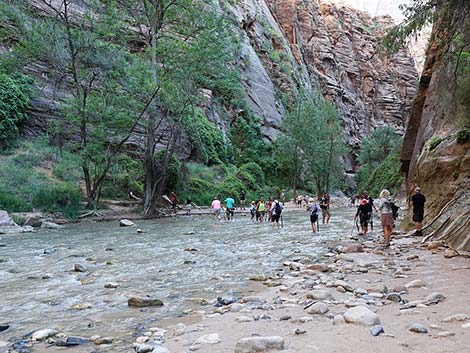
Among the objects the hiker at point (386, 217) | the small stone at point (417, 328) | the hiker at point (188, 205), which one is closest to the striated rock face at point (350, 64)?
the hiker at point (188, 205)

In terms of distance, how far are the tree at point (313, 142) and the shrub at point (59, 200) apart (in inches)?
1178

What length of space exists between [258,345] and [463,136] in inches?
436

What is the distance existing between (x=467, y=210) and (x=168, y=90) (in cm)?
1772

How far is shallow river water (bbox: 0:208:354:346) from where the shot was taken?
5020 mm

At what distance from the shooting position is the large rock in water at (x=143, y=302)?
547 cm

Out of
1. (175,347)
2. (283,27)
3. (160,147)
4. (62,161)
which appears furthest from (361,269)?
(283,27)

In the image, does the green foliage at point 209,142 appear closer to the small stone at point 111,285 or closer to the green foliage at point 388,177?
the green foliage at point 388,177

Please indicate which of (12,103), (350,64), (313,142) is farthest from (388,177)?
(350,64)

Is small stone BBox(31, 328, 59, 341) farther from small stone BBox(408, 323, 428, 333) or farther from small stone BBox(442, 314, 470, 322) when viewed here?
small stone BBox(442, 314, 470, 322)

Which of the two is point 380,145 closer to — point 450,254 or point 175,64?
point 175,64

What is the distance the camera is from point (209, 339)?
3.88 m

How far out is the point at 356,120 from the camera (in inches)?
3214

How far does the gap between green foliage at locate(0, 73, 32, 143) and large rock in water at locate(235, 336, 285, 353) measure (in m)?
25.9

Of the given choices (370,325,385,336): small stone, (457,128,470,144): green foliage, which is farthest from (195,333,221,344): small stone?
(457,128,470,144): green foliage
